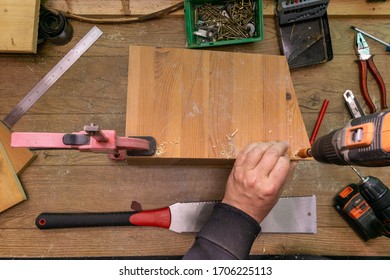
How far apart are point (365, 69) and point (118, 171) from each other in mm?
693

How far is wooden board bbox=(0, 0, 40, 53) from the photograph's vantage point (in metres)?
0.83

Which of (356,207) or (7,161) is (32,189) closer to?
(7,161)

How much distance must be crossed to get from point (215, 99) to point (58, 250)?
1.80 feet

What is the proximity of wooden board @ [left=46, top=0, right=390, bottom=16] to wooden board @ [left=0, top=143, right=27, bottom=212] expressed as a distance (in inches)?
16.1

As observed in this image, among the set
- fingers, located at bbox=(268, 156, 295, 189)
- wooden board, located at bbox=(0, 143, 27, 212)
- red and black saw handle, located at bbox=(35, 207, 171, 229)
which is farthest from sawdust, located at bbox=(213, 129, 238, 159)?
wooden board, located at bbox=(0, 143, 27, 212)

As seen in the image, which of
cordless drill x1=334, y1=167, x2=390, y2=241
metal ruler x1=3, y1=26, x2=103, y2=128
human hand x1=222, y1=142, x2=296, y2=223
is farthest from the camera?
metal ruler x1=3, y1=26, x2=103, y2=128

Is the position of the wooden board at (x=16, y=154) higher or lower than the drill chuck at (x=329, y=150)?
lower

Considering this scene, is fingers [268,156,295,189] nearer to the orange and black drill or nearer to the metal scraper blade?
the orange and black drill

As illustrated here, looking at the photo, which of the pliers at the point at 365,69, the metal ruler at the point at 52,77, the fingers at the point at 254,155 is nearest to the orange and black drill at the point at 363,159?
the fingers at the point at 254,155

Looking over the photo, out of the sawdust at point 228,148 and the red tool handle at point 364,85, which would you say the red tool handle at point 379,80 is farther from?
the sawdust at point 228,148

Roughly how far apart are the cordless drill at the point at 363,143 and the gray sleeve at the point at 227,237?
20 cm

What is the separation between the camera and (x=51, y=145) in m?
0.54

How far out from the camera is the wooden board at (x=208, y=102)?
724 mm

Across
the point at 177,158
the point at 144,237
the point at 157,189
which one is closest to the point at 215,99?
the point at 177,158
